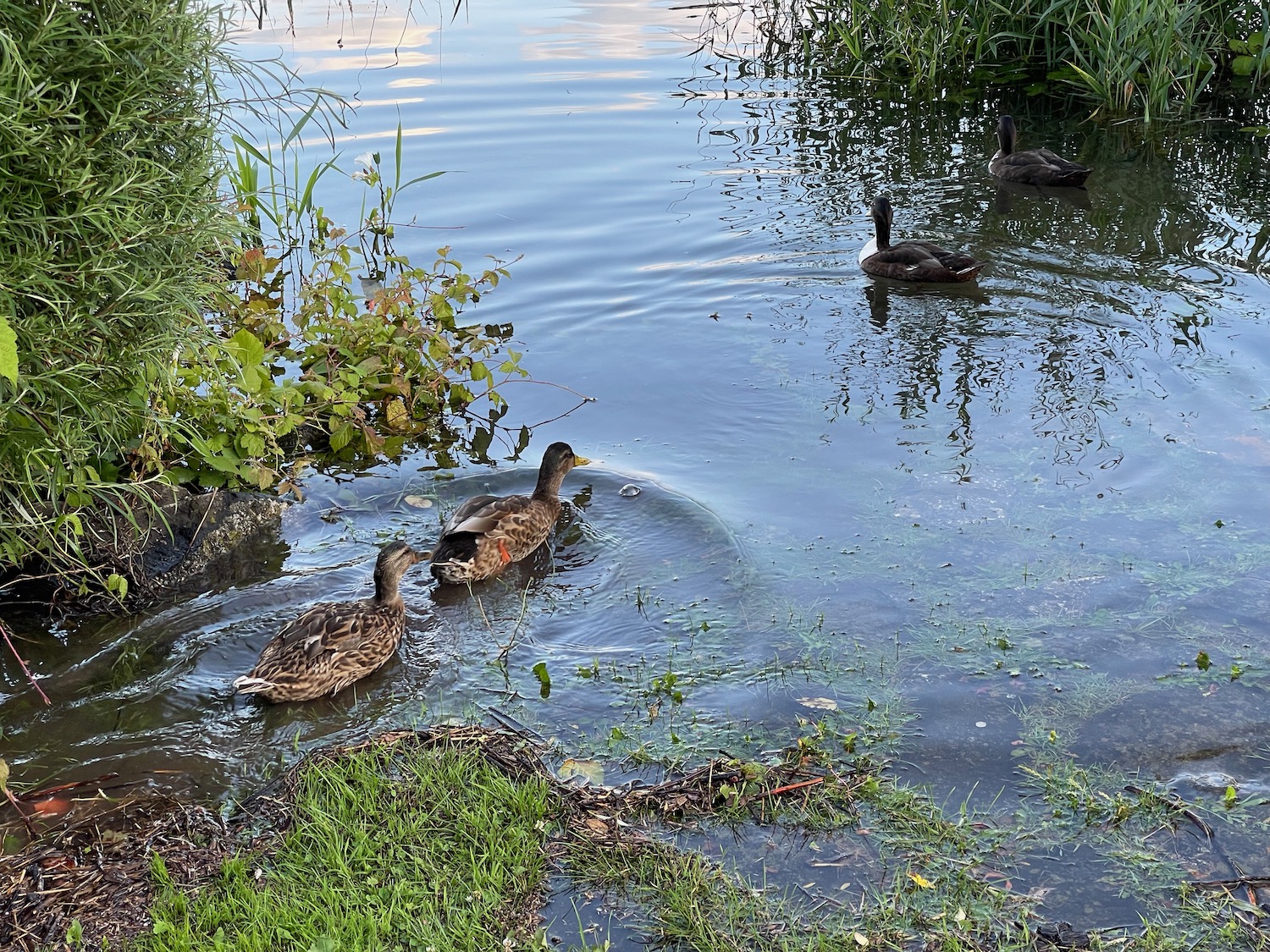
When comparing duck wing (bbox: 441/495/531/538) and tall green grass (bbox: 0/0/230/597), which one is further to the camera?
duck wing (bbox: 441/495/531/538)

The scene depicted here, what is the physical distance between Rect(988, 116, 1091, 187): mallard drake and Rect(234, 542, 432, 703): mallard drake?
898 centimetres

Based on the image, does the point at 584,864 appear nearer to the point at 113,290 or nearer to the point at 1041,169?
the point at 113,290

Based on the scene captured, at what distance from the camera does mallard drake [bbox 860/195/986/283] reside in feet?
34.4

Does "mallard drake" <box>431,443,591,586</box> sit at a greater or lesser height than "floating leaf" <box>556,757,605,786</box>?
greater

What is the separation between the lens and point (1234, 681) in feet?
18.0

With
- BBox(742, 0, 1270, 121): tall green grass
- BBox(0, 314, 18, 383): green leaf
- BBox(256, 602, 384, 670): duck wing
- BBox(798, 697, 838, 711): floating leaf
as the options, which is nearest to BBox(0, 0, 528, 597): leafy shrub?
BBox(0, 314, 18, 383): green leaf

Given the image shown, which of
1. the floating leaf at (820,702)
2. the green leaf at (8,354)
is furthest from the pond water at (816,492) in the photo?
the green leaf at (8,354)

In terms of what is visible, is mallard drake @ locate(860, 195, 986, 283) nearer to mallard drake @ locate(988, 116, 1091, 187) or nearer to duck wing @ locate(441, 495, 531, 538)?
mallard drake @ locate(988, 116, 1091, 187)

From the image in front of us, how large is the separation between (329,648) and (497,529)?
137cm

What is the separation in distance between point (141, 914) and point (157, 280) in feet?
9.03

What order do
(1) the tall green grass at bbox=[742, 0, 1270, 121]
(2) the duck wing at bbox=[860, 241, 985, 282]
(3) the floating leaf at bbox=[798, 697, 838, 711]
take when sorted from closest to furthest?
1. (3) the floating leaf at bbox=[798, 697, 838, 711]
2. (2) the duck wing at bbox=[860, 241, 985, 282]
3. (1) the tall green grass at bbox=[742, 0, 1270, 121]

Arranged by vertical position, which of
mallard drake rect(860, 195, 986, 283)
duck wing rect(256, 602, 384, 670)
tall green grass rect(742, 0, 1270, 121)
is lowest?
duck wing rect(256, 602, 384, 670)

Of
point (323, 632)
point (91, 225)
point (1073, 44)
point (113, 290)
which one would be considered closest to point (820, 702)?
point (323, 632)

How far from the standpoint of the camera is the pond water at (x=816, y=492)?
17.9ft
